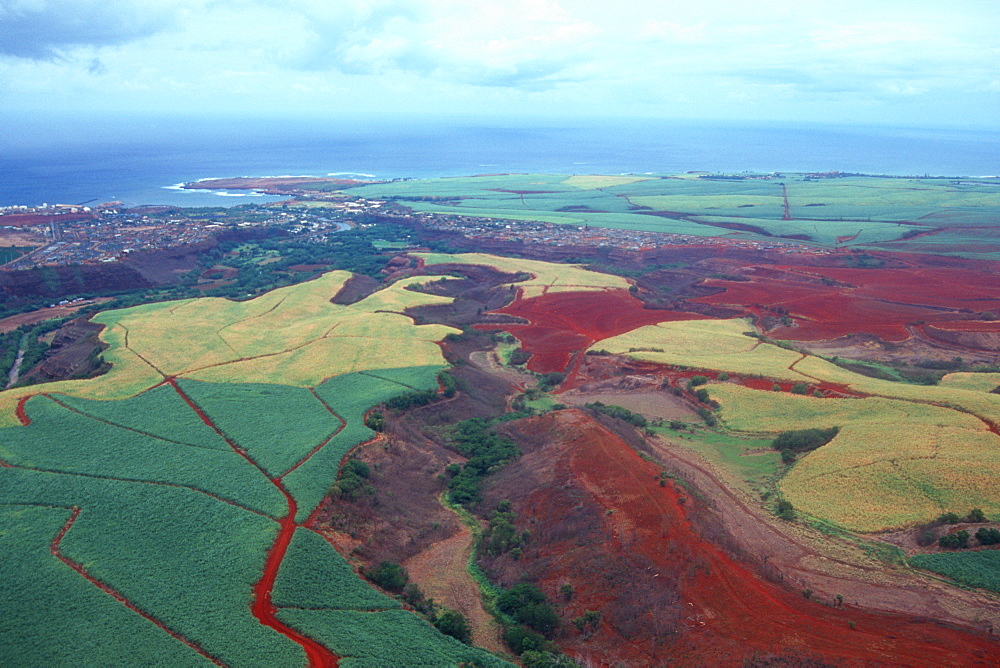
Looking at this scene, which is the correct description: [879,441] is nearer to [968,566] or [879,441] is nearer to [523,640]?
[968,566]

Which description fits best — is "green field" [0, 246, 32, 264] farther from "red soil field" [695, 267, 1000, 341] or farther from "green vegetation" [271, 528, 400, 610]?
"red soil field" [695, 267, 1000, 341]


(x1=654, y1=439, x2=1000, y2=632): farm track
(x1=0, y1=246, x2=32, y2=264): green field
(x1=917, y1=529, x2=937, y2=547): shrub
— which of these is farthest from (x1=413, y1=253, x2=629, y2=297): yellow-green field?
(x1=0, y1=246, x2=32, y2=264): green field

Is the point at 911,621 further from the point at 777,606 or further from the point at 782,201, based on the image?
the point at 782,201

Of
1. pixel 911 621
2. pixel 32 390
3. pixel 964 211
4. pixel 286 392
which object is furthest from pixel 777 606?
pixel 964 211

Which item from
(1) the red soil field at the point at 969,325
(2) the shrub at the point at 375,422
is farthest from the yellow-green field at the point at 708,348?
(2) the shrub at the point at 375,422

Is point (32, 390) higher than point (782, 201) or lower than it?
lower

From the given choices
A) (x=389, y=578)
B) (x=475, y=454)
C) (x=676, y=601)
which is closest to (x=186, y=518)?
(x=389, y=578)

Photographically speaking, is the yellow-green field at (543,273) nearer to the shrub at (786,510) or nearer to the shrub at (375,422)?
the shrub at (375,422)
